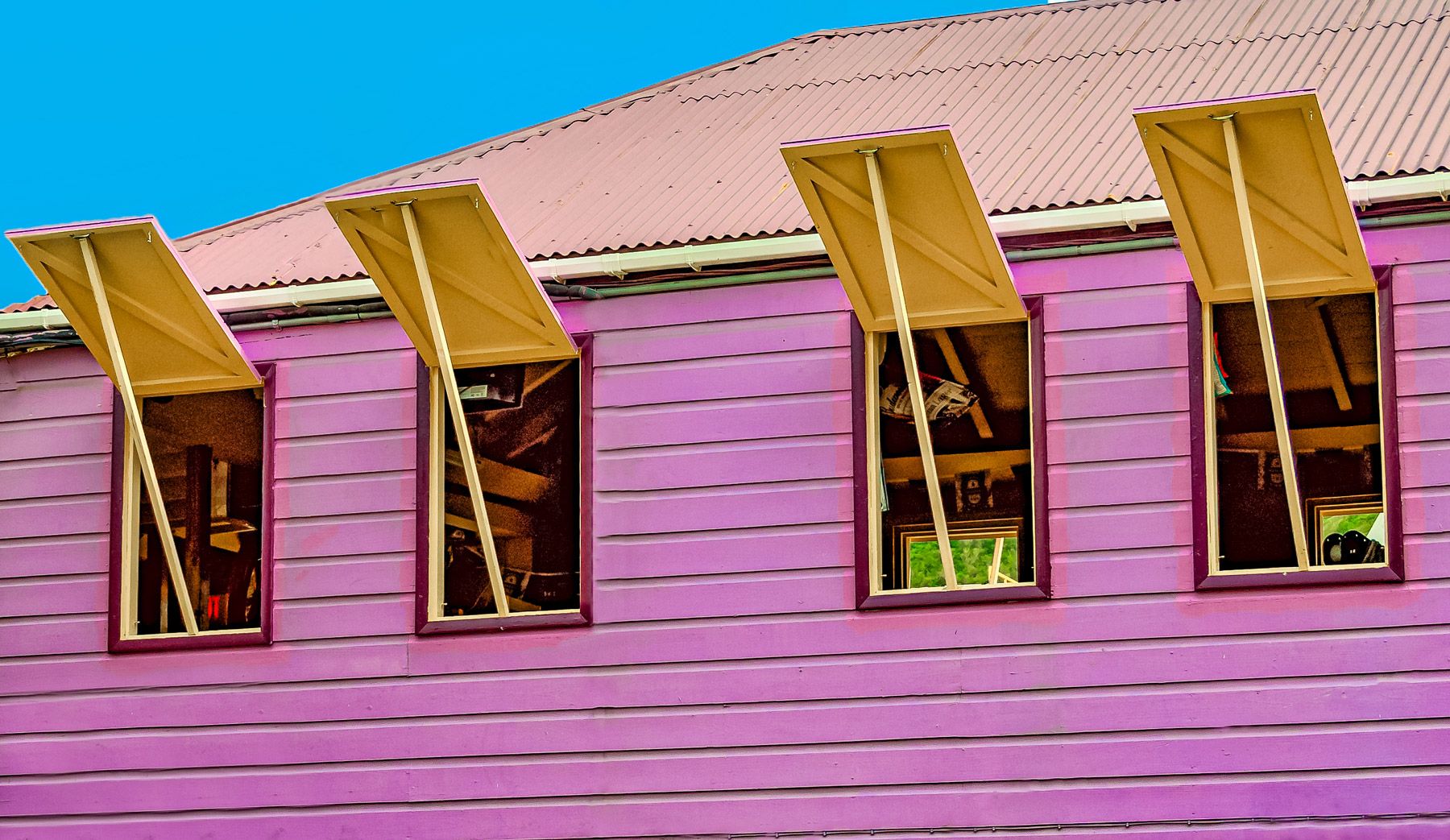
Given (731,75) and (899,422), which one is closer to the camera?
(899,422)

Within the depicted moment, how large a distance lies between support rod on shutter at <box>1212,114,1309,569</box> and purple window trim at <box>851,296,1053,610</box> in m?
1.25

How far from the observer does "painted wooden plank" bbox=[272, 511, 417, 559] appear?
458 inches

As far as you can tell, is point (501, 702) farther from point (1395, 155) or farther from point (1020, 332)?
point (1395, 155)

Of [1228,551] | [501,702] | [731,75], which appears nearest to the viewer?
[1228,551]

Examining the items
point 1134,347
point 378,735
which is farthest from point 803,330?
point 378,735

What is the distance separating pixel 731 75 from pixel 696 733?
17.1 feet

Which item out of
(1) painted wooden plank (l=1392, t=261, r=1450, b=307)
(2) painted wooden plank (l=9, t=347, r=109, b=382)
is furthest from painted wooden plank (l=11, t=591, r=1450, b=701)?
(2) painted wooden plank (l=9, t=347, r=109, b=382)

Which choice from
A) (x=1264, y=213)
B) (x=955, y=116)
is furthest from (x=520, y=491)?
(x=1264, y=213)

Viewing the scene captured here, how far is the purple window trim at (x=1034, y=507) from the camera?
35.0ft

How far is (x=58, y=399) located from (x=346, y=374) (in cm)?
182

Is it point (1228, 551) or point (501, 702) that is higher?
point (1228, 551)

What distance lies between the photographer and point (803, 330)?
11289 mm

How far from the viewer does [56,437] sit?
→ 480 inches

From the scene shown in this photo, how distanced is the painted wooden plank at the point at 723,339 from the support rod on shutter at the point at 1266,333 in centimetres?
224
